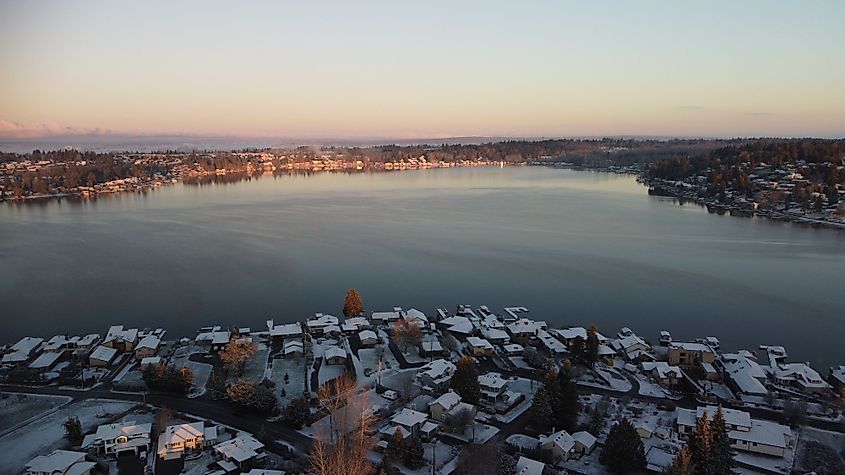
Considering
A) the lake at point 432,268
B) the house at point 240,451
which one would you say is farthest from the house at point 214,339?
the house at point 240,451

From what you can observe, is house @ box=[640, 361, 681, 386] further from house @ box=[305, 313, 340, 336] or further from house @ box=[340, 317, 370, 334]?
house @ box=[305, 313, 340, 336]

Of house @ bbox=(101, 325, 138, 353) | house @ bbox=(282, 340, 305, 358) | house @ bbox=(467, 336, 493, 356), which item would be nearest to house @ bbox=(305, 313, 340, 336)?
house @ bbox=(282, 340, 305, 358)

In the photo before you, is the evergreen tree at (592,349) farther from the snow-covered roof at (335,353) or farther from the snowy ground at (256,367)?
the snowy ground at (256,367)

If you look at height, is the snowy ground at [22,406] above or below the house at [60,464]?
below

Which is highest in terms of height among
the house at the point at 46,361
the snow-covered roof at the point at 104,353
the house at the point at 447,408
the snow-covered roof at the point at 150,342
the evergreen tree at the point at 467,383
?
the evergreen tree at the point at 467,383

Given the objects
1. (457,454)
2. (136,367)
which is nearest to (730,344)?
(457,454)

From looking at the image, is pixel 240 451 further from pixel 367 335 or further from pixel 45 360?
pixel 45 360
